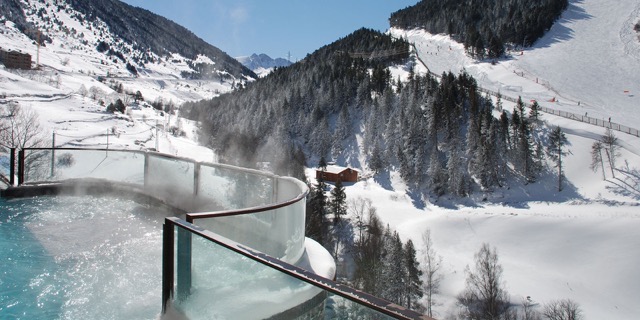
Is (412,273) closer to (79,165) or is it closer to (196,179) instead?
(79,165)

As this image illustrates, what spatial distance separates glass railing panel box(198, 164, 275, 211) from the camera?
19.0 feet

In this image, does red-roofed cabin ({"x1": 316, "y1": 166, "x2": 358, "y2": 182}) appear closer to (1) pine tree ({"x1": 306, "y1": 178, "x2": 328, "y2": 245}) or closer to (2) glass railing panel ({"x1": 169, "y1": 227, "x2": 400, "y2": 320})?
(1) pine tree ({"x1": 306, "y1": 178, "x2": 328, "y2": 245})

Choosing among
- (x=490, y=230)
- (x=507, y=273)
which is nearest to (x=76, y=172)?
(x=507, y=273)

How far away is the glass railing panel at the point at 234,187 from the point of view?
228 inches

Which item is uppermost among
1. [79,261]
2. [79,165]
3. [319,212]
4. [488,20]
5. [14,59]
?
[488,20]

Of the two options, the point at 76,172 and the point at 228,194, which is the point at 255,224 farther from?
the point at 76,172

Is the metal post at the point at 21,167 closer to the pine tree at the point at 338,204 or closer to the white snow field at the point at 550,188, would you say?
the white snow field at the point at 550,188

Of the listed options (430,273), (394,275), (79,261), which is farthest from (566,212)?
(79,261)

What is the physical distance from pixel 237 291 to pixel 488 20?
4641 inches

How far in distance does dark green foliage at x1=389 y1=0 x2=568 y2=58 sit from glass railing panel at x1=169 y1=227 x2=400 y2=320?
94205 millimetres

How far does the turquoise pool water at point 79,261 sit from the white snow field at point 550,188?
1282 inches

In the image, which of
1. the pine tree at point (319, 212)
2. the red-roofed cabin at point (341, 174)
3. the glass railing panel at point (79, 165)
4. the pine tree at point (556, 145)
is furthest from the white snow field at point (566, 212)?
the glass railing panel at point (79, 165)

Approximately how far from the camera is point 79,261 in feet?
16.7

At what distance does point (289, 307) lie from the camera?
2316 mm
